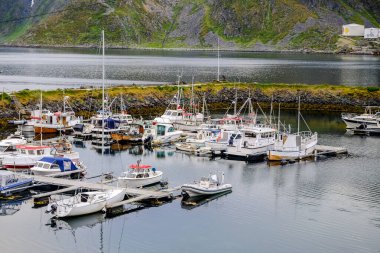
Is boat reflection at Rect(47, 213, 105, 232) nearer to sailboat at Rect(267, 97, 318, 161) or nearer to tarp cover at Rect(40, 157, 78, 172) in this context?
tarp cover at Rect(40, 157, 78, 172)

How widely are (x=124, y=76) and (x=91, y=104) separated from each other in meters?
71.7

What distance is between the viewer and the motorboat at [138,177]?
173ft

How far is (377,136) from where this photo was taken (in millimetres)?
86000

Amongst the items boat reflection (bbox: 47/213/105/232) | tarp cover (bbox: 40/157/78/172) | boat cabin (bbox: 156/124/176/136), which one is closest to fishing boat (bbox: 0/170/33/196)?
tarp cover (bbox: 40/157/78/172)

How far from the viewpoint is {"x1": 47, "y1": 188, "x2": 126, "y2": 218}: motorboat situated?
44938mm

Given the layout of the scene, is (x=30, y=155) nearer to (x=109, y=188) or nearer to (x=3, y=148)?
(x=3, y=148)

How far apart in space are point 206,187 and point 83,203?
10260 mm

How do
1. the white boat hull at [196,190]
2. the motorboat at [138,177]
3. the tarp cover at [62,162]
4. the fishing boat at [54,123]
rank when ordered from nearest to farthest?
the white boat hull at [196,190]
the motorboat at [138,177]
the tarp cover at [62,162]
the fishing boat at [54,123]

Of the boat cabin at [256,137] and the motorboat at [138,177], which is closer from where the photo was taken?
the motorboat at [138,177]

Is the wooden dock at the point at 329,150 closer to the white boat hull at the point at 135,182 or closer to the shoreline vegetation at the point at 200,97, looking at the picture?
the white boat hull at the point at 135,182

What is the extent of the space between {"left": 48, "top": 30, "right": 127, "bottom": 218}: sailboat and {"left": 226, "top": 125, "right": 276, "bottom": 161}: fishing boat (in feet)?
73.9

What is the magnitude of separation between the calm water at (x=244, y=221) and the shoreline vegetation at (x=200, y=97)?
36.9 metres

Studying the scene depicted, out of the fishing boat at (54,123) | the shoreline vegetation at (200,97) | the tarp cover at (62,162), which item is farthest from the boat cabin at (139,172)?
the shoreline vegetation at (200,97)

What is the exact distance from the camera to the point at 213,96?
4510 inches
